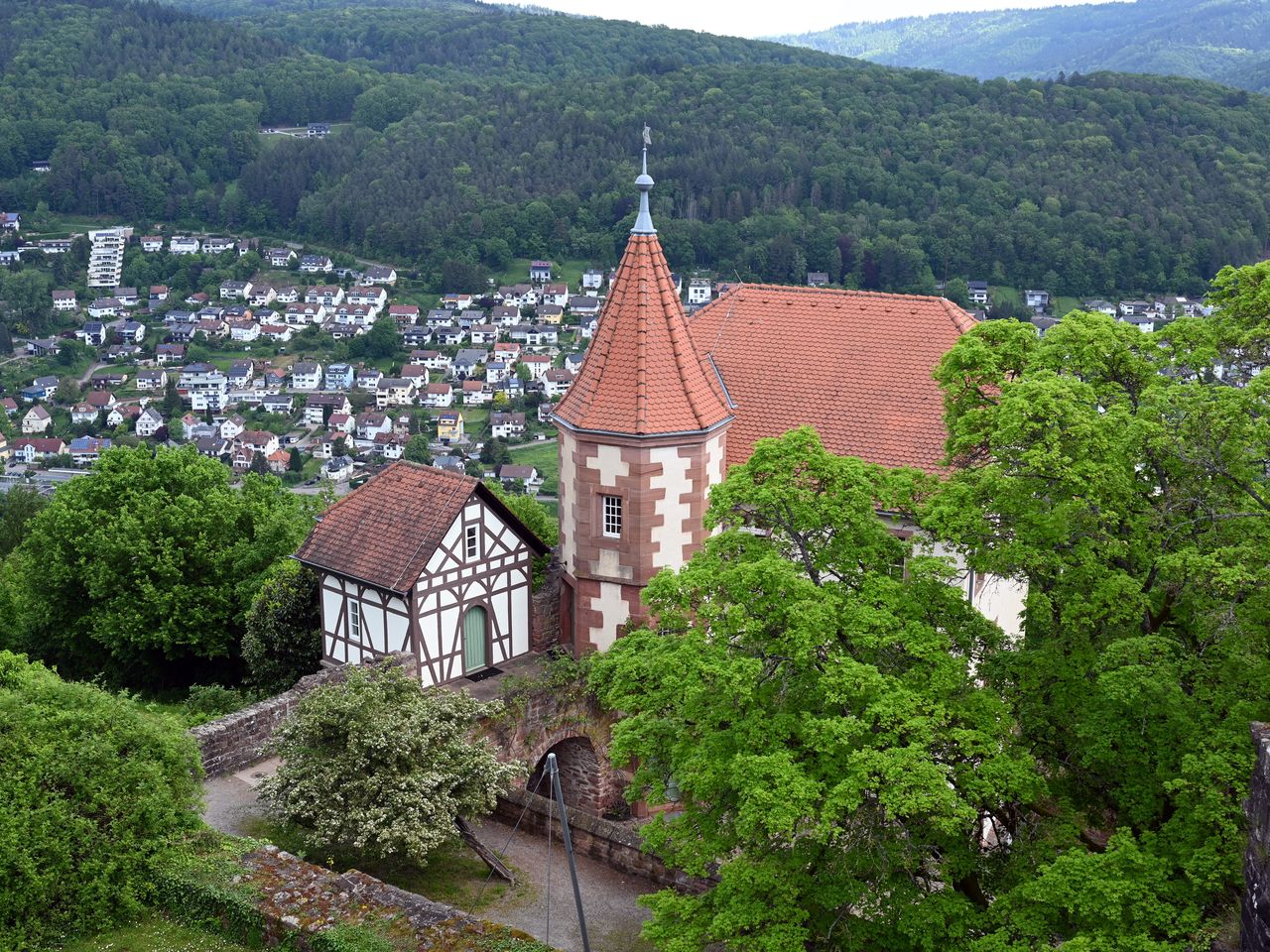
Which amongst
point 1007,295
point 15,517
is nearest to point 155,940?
point 15,517

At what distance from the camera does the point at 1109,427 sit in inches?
741

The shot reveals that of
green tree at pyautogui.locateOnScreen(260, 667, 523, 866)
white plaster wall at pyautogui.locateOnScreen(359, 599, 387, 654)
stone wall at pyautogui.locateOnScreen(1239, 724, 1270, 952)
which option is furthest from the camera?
white plaster wall at pyautogui.locateOnScreen(359, 599, 387, 654)

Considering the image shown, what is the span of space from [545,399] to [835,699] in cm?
14009

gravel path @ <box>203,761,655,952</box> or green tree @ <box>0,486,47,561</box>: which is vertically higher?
gravel path @ <box>203,761,655,952</box>

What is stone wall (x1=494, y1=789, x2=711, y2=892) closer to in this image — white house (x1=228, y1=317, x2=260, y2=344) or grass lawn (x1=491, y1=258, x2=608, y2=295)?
grass lawn (x1=491, y1=258, x2=608, y2=295)

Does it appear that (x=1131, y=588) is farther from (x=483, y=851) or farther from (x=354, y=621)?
(x=354, y=621)

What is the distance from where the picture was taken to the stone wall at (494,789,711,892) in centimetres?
2372

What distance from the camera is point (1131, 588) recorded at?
1769cm

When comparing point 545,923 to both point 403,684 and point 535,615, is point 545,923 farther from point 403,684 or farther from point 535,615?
point 535,615

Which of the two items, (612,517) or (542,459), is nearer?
(612,517)

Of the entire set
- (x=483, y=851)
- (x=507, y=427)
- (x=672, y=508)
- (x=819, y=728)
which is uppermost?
(x=672, y=508)

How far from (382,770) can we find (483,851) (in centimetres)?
254

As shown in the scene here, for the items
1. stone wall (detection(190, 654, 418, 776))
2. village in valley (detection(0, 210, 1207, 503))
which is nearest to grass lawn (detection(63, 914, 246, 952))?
stone wall (detection(190, 654, 418, 776))

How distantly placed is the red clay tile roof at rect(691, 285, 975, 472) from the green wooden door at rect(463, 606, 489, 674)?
589 centimetres
